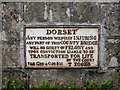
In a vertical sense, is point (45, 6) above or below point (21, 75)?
above

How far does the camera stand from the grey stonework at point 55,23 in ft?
10.5

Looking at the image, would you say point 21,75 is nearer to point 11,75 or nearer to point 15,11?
point 11,75

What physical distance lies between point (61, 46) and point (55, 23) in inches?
8.7

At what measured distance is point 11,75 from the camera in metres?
3.29

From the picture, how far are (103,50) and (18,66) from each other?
81 cm

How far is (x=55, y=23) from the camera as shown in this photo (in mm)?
3234

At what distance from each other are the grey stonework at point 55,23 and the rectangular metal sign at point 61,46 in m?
0.05

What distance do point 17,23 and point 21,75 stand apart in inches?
19.1

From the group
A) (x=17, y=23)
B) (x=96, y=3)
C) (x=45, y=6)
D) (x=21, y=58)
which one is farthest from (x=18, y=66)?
(x=96, y=3)

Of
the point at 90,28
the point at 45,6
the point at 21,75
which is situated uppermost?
the point at 45,6

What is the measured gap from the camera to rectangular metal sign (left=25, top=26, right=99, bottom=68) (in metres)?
3.24

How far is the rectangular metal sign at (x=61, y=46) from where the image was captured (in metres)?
3.24

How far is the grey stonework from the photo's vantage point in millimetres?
3213

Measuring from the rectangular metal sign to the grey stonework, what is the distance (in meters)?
0.05
